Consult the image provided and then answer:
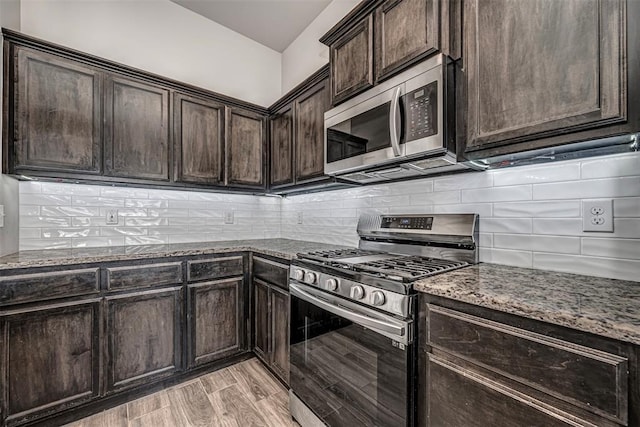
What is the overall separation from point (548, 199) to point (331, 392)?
1393 mm

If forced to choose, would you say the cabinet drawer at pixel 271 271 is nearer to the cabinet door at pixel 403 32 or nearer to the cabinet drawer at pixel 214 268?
the cabinet drawer at pixel 214 268

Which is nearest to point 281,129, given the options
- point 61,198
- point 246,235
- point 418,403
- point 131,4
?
point 246,235

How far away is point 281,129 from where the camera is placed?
2.59 metres

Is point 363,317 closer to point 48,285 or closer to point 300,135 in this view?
point 300,135

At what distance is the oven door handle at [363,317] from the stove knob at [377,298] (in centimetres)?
5

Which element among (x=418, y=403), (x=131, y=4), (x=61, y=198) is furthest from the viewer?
(x=131, y=4)

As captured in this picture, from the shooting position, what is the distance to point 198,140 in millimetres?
2383

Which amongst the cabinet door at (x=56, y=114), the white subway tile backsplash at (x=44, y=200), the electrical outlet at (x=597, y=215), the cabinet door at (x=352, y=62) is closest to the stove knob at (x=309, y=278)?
the cabinet door at (x=352, y=62)

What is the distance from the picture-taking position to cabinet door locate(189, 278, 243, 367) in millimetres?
2039

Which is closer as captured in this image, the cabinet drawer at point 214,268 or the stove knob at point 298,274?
the stove knob at point 298,274

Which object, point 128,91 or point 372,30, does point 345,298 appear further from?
point 128,91

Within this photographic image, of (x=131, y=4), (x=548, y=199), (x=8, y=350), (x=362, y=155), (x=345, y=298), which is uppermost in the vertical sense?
(x=131, y=4)

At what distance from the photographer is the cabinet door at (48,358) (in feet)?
4.82

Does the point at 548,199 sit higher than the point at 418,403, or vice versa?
the point at 548,199
